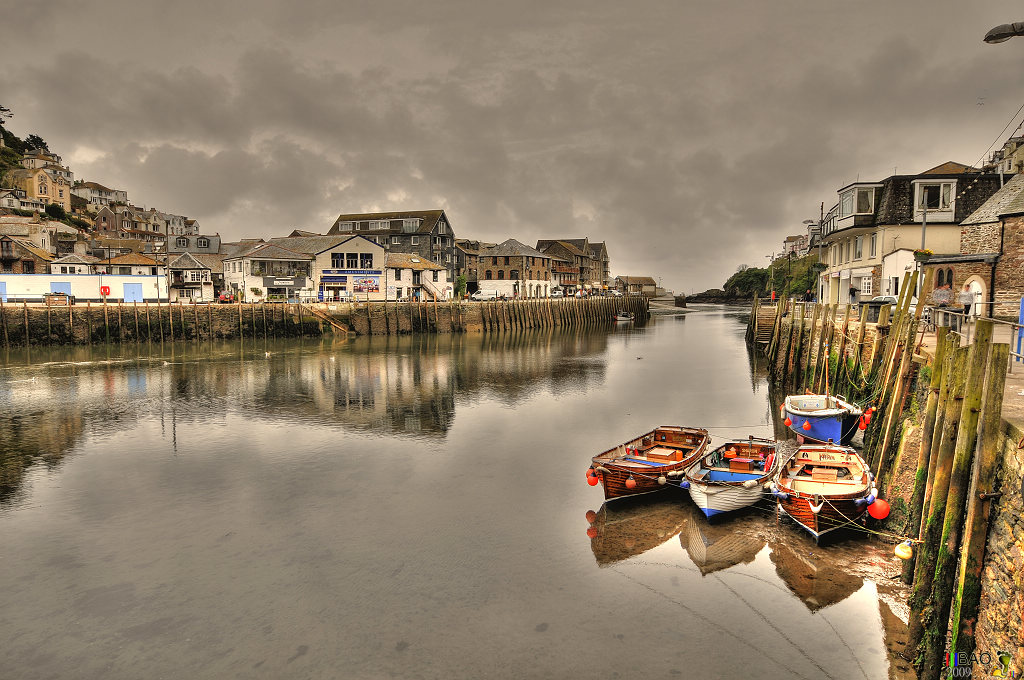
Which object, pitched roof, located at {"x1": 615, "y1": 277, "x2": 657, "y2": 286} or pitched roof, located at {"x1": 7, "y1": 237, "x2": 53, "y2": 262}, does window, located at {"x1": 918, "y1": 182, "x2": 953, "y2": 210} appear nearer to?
pitched roof, located at {"x1": 7, "y1": 237, "x2": 53, "y2": 262}

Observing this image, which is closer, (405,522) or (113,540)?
(113,540)

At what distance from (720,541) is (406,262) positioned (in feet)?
226

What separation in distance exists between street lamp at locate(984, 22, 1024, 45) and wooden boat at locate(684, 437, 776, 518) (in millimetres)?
10296

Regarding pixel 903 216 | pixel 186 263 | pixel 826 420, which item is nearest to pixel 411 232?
pixel 186 263

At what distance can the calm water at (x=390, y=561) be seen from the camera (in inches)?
408

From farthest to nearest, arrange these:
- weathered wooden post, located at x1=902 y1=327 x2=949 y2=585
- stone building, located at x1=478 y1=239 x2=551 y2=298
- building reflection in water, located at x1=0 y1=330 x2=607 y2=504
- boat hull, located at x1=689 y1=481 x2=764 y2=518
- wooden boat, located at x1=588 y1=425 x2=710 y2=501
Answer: stone building, located at x1=478 y1=239 x2=551 y2=298, building reflection in water, located at x1=0 y1=330 x2=607 y2=504, wooden boat, located at x1=588 y1=425 x2=710 y2=501, boat hull, located at x1=689 y1=481 x2=764 y2=518, weathered wooden post, located at x1=902 y1=327 x2=949 y2=585

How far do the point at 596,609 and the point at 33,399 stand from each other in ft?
111

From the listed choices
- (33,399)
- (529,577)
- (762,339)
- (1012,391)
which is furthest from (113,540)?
Result: (762,339)

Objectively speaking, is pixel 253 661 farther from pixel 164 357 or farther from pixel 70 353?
pixel 70 353

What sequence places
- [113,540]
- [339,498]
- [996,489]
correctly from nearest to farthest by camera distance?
[996,489] → [113,540] → [339,498]

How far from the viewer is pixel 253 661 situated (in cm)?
1022

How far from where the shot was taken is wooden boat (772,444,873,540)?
1331cm

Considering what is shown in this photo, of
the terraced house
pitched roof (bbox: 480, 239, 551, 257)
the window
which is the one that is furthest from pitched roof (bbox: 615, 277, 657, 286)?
the window

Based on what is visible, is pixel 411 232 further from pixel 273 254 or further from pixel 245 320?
pixel 245 320
